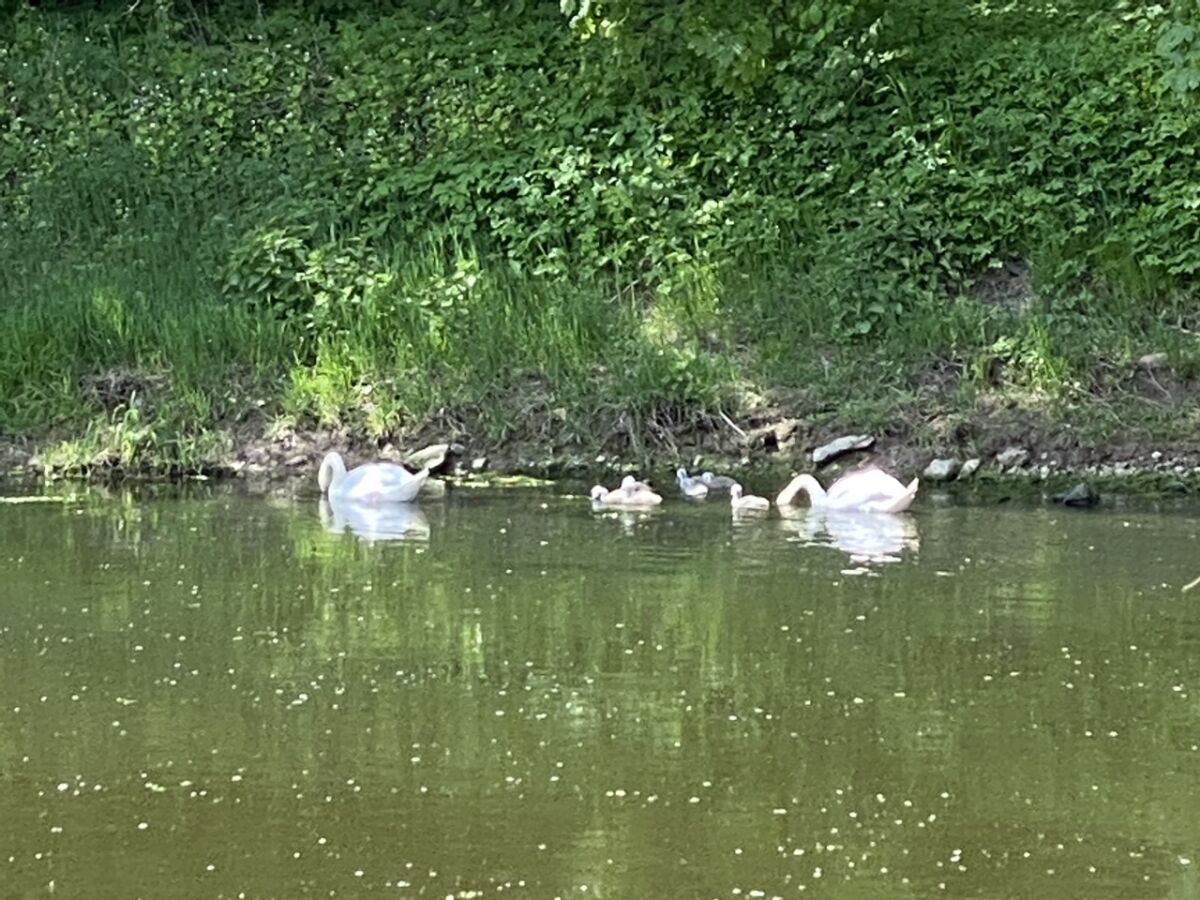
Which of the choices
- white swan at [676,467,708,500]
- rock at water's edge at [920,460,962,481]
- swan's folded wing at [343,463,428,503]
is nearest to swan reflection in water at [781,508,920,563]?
white swan at [676,467,708,500]

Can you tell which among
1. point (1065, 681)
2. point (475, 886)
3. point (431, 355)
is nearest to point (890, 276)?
point (431, 355)

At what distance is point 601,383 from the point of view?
43.3ft

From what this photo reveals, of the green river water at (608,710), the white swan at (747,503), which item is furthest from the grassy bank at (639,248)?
the green river water at (608,710)

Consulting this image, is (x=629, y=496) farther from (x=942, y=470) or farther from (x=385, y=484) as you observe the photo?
(x=942, y=470)

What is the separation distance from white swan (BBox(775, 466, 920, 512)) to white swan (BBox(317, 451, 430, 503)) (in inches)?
76.8

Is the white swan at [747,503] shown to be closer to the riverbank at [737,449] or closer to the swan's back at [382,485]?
the riverbank at [737,449]

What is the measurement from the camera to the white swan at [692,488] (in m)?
11.6

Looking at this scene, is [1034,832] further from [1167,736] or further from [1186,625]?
[1186,625]

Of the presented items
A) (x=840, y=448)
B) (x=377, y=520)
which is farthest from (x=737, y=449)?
(x=377, y=520)

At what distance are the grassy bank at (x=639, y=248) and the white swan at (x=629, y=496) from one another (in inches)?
59.4

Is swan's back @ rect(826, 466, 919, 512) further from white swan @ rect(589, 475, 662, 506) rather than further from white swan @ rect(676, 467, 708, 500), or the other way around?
white swan @ rect(589, 475, 662, 506)

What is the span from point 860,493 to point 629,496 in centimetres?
118

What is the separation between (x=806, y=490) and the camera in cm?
1129

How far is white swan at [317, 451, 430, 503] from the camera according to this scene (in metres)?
11.7
